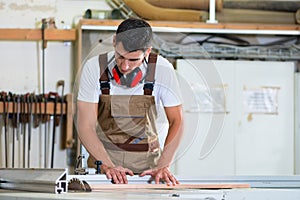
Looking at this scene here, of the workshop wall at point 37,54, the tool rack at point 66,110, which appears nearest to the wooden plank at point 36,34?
the workshop wall at point 37,54

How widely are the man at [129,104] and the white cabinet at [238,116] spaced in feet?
5.33

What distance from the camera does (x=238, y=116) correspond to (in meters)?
4.77

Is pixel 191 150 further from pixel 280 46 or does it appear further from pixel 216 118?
pixel 280 46

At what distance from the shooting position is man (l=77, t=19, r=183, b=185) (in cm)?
276

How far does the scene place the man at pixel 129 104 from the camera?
9.07ft

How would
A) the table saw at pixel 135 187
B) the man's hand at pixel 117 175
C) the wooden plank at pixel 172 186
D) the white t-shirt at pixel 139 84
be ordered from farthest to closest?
the white t-shirt at pixel 139 84
the man's hand at pixel 117 175
the wooden plank at pixel 172 186
the table saw at pixel 135 187

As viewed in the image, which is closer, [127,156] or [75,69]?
[127,156]

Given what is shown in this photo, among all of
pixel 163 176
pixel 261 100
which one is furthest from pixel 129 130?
pixel 261 100

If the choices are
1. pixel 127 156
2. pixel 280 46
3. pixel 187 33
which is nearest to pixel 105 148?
pixel 127 156

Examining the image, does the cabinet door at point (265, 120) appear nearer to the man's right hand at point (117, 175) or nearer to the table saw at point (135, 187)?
the table saw at point (135, 187)

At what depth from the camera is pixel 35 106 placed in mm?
4617

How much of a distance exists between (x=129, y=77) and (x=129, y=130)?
0.94ft

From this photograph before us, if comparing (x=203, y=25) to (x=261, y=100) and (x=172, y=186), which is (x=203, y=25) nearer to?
(x=261, y=100)

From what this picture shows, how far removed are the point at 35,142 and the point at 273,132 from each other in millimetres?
1699
